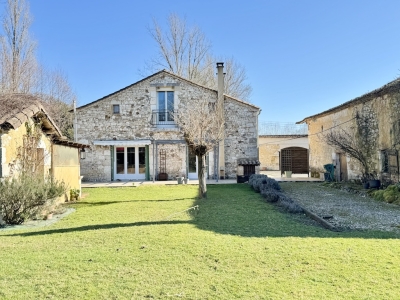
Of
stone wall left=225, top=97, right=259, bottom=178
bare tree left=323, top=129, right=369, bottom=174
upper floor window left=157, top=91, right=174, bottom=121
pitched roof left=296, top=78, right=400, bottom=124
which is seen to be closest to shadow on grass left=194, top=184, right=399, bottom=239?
pitched roof left=296, top=78, right=400, bottom=124

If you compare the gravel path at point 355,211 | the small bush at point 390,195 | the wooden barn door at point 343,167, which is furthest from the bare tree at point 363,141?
the small bush at point 390,195

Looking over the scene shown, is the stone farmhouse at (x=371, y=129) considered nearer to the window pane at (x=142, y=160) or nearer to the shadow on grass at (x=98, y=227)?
the shadow on grass at (x=98, y=227)

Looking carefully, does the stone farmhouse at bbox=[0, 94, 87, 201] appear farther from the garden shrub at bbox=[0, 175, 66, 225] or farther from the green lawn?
the green lawn

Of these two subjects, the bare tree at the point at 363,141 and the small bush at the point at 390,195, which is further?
the bare tree at the point at 363,141

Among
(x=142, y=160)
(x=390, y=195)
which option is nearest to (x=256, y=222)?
(x=390, y=195)

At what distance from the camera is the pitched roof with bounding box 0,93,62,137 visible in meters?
8.59

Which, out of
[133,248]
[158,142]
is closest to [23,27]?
[158,142]

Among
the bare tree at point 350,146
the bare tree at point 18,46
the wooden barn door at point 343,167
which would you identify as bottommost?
the wooden barn door at point 343,167

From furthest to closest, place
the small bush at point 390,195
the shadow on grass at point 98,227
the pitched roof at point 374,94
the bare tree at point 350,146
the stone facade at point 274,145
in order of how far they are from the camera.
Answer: the stone facade at point 274,145 < the bare tree at point 350,146 < the pitched roof at point 374,94 < the small bush at point 390,195 < the shadow on grass at point 98,227

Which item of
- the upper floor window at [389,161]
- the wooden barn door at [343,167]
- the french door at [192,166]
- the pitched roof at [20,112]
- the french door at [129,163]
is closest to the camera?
the pitched roof at [20,112]

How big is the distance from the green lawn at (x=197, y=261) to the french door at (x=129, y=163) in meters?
14.1

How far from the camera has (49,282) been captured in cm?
423

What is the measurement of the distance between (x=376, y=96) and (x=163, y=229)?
494 inches

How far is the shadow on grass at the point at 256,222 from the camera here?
670 cm
